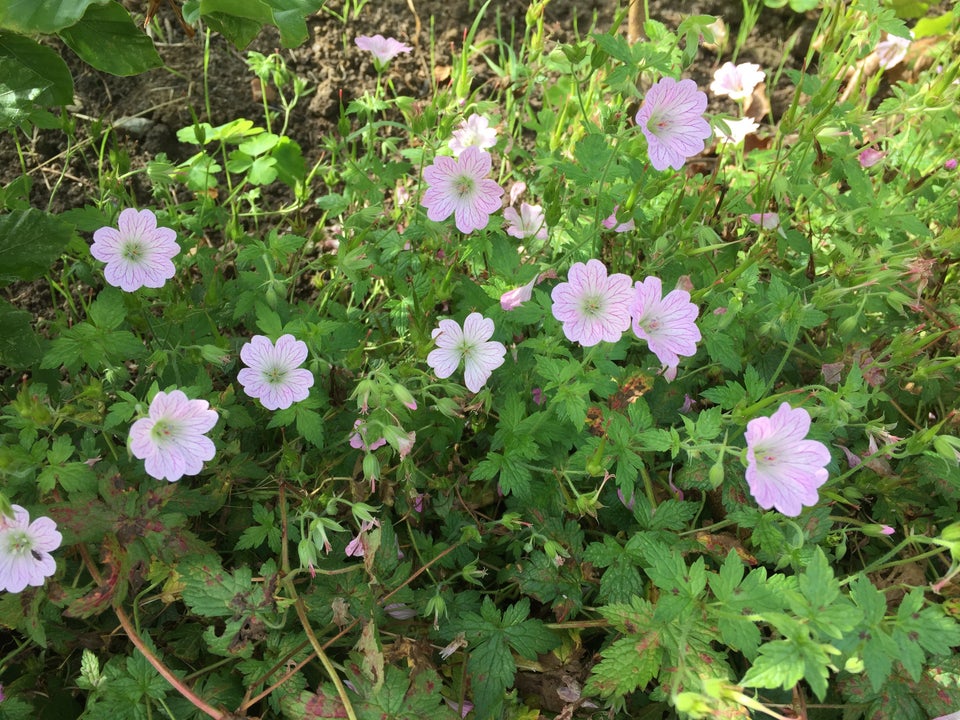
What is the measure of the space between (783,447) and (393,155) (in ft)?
5.30

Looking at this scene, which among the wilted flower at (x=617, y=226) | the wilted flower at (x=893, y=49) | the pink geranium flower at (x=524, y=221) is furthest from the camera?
the wilted flower at (x=893, y=49)

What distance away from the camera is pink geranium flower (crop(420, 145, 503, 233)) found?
1.44m

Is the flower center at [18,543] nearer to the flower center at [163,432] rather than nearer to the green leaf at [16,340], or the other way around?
the flower center at [163,432]

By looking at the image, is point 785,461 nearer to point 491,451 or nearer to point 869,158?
point 491,451

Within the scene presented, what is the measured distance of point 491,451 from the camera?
4.94ft

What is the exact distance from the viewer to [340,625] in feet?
4.49

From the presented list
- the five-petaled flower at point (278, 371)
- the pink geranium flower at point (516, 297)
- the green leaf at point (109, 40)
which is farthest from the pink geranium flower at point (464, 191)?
the green leaf at point (109, 40)

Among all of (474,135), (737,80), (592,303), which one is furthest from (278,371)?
(737,80)

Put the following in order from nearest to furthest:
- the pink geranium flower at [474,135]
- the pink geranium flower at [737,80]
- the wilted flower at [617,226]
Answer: the wilted flower at [617,226], the pink geranium flower at [474,135], the pink geranium flower at [737,80]

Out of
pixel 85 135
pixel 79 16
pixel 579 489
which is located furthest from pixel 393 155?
pixel 579 489

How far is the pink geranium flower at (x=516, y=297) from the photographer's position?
1.42 metres

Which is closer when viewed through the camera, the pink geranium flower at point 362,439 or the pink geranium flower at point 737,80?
the pink geranium flower at point 362,439

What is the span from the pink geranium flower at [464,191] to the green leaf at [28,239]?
27.4 inches

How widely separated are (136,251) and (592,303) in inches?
34.2
